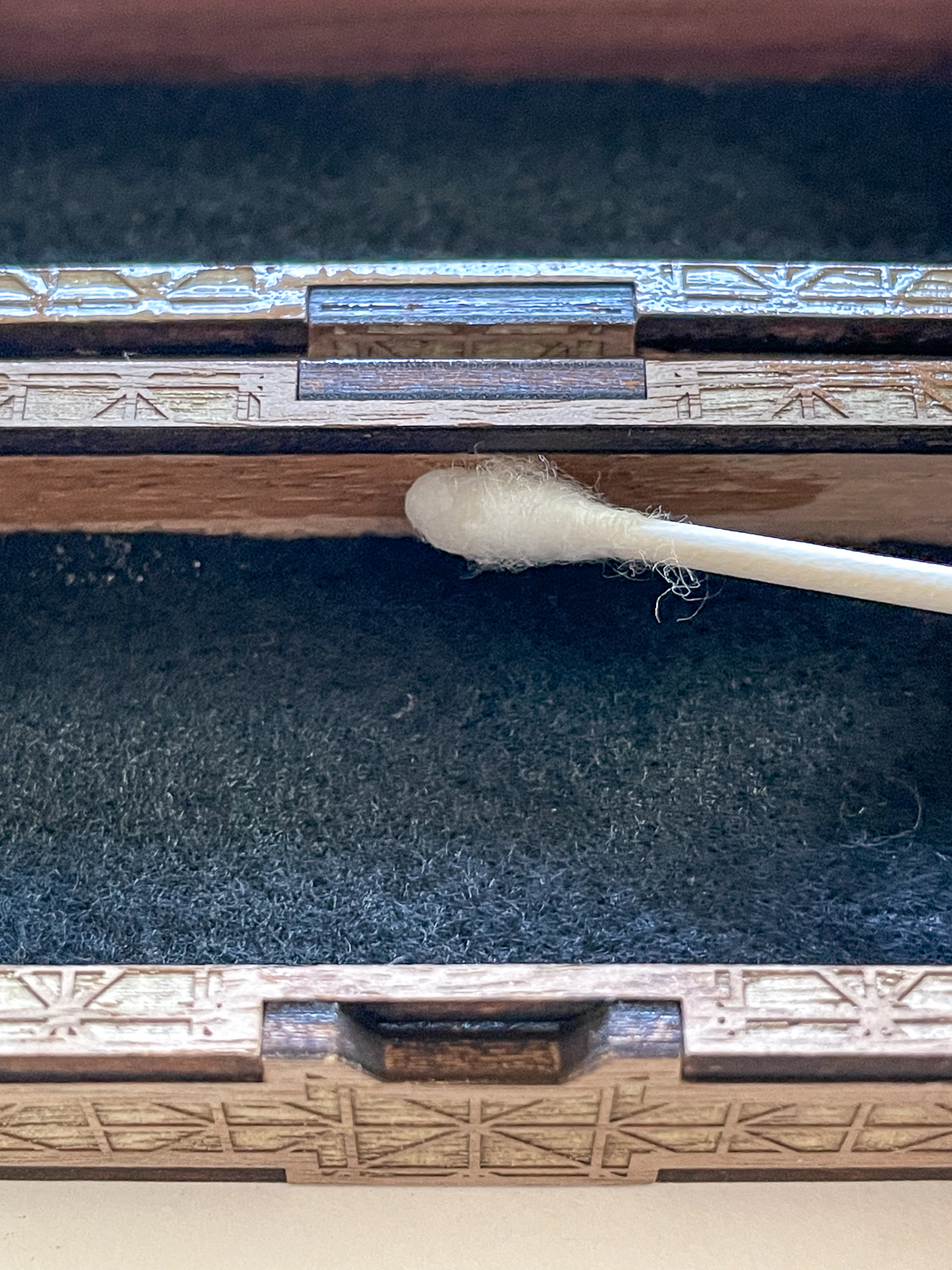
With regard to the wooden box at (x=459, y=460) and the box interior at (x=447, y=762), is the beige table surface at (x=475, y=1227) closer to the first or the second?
the wooden box at (x=459, y=460)

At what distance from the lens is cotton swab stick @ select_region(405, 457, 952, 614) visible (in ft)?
2.66

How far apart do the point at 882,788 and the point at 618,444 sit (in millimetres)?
279

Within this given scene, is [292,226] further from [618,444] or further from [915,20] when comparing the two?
[915,20]

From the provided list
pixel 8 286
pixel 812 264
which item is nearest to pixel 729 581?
pixel 812 264

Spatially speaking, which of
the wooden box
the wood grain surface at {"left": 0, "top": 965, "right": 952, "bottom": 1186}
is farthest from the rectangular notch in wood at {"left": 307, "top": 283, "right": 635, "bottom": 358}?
the wood grain surface at {"left": 0, "top": 965, "right": 952, "bottom": 1186}

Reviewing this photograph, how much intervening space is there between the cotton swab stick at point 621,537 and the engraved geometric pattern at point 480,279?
131mm

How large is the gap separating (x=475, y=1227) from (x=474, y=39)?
825 mm

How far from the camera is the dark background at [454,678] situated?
31.3 inches

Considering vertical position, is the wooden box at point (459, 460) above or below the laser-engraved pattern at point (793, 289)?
below

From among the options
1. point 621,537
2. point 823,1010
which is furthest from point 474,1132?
point 621,537

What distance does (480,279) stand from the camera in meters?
0.86

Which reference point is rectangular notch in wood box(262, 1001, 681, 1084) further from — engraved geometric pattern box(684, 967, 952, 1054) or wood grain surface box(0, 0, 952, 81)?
wood grain surface box(0, 0, 952, 81)

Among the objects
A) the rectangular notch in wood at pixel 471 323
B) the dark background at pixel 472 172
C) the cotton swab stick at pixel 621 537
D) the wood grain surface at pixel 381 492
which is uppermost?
the dark background at pixel 472 172

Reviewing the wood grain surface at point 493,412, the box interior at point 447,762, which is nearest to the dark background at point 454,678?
the box interior at point 447,762
